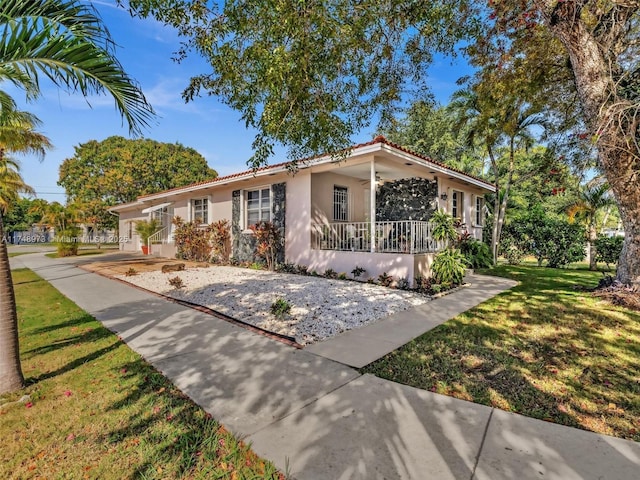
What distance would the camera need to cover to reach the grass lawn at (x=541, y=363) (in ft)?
8.98

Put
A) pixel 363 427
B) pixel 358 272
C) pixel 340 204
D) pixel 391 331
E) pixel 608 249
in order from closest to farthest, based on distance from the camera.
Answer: pixel 363 427
pixel 391 331
pixel 358 272
pixel 340 204
pixel 608 249

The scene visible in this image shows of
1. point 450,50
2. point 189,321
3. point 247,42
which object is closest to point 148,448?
point 189,321

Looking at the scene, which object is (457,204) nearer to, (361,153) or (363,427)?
(361,153)

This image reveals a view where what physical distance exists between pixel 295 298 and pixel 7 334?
4.52 metres

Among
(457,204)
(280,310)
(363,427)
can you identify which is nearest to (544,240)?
(457,204)

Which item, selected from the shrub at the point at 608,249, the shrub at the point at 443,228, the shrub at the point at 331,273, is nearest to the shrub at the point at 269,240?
the shrub at the point at 331,273

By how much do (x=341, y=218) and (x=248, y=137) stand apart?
7288 mm

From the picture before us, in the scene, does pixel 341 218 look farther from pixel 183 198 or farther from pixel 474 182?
pixel 183 198

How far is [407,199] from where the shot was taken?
11383 millimetres

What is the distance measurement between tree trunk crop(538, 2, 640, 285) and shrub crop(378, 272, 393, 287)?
4.69 m

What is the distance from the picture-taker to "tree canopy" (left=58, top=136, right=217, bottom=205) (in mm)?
31891

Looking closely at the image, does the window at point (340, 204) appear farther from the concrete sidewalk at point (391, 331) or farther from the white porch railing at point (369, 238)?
the concrete sidewalk at point (391, 331)

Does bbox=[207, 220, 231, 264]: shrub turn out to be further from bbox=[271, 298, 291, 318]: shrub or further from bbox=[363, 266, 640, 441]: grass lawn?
bbox=[363, 266, 640, 441]: grass lawn

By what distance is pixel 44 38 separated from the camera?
2.82 metres
